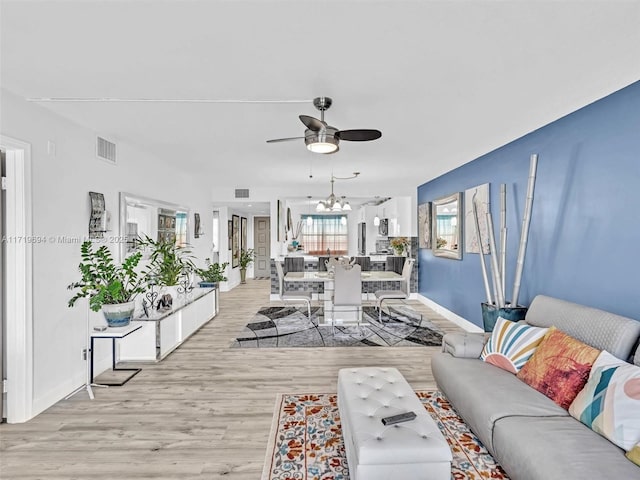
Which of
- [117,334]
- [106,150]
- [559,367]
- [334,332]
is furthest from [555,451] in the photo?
[106,150]

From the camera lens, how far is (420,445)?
170cm

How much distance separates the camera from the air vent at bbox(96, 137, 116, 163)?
3.50 metres

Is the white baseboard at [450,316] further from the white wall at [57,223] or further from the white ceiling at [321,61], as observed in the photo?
the white wall at [57,223]

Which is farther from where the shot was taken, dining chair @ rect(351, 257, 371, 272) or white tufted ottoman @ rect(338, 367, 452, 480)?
dining chair @ rect(351, 257, 371, 272)

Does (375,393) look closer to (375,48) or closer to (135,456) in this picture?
(135,456)

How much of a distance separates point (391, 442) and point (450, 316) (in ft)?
14.4

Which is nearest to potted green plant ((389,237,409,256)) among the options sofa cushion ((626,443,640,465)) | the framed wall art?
the framed wall art

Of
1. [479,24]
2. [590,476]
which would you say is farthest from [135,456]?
[479,24]

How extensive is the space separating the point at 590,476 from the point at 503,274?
7.61ft

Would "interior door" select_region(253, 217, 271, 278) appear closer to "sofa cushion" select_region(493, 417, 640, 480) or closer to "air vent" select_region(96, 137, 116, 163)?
"air vent" select_region(96, 137, 116, 163)

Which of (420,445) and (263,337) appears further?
(263,337)

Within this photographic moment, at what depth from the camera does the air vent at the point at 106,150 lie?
350 centimetres

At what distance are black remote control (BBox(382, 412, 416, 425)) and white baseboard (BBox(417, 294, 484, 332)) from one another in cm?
329

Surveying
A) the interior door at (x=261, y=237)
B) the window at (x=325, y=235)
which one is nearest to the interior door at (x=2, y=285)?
the interior door at (x=261, y=237)
